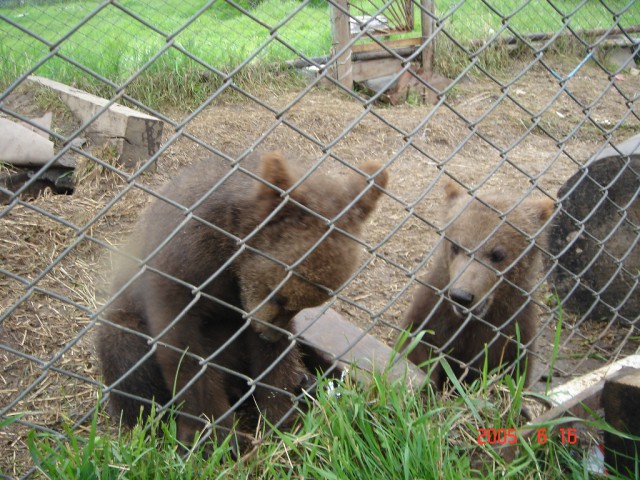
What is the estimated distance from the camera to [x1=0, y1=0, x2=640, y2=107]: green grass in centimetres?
755

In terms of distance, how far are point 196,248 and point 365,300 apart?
2.11 meters

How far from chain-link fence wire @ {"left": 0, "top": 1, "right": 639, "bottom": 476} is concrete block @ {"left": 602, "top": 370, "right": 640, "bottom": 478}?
0.75 metres

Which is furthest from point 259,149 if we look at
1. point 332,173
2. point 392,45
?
point 392,45

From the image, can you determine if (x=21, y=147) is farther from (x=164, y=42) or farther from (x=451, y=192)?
(x=164, y=42)

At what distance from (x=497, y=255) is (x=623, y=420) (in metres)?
1.64

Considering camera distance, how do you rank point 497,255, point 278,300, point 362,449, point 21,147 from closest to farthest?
point 362,449
point 278,300
point 497,255
point 21,147

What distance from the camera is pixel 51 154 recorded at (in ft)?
18.1

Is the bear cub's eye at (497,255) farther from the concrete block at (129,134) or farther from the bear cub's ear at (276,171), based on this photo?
the concrete block at (129,134)

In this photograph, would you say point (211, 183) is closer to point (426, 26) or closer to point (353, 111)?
point (353, 111)

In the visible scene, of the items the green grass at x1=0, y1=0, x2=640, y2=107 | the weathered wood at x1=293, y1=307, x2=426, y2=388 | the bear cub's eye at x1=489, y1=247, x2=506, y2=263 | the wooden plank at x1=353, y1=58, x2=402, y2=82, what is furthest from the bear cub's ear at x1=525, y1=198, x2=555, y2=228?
the wooden plank at x1=353, y1=58, x2=402, y2=82

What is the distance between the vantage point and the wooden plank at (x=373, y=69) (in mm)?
8836

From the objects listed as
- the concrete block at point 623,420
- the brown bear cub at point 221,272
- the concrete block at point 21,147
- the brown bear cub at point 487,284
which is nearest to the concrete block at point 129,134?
the concrete block at point 21,147

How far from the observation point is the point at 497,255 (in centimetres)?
383
